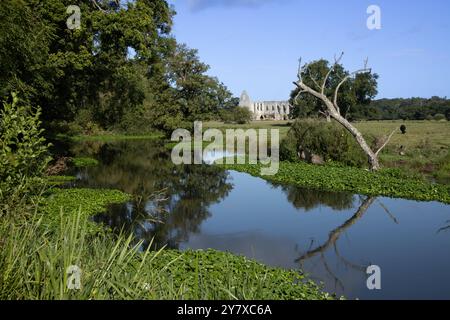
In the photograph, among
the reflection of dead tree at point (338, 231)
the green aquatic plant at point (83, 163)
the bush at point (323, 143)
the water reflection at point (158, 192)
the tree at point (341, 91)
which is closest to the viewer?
the reflection of dead tree at point (338, 231)

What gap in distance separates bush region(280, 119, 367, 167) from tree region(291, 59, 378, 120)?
3460cm

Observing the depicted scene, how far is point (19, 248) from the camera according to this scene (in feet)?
15.7

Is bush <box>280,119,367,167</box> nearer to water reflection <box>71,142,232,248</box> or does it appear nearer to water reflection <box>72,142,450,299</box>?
water reflection <box>71,142,232,248</box>

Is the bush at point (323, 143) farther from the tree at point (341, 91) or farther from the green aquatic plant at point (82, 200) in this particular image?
the tree at point (341, 91)

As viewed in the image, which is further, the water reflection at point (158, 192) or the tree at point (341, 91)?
the tree at point (341, 91)

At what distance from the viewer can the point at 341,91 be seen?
65.1 metres

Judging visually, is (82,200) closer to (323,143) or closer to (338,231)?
(338,231)

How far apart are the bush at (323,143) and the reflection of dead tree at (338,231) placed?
8128mm

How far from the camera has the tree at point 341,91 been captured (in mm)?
63781

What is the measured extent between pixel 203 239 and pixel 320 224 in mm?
4012

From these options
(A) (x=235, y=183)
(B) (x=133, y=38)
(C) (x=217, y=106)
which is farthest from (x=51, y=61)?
(C) (x=217, y=106)

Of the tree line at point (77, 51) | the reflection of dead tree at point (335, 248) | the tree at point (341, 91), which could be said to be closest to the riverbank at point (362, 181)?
the reflection of dead tree at point (335, 248)

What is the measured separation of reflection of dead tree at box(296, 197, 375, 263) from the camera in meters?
10.7

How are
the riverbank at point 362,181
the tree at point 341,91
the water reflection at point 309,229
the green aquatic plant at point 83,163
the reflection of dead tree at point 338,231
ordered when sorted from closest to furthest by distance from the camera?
the water reflection at point 309,229, the reflection of dead tree at point 338,231, the riverbank at point 362,181, the green aquatic plant at point 83,163, the tree at point 341,91
